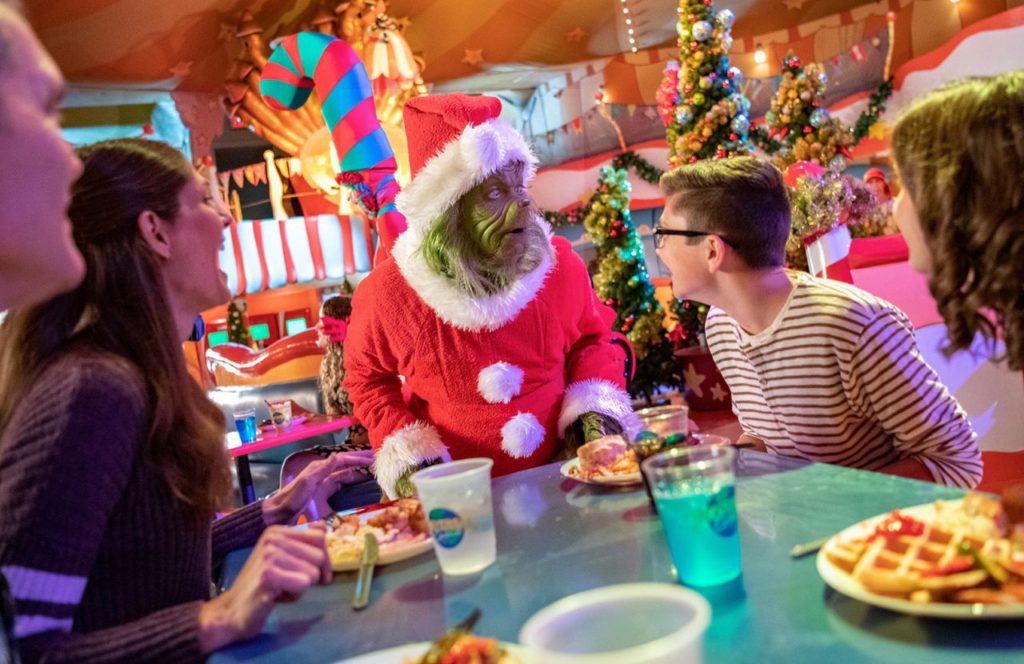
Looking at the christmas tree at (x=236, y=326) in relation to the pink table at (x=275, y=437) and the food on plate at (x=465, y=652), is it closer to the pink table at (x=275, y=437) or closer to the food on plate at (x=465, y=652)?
the pink table at (x=275, y=437)

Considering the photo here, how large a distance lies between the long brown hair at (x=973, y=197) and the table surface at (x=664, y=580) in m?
0.26

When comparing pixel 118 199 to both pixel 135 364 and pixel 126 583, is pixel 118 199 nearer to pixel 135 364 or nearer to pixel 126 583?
pixel 135 364

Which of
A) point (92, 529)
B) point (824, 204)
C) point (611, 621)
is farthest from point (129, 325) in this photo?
point (824, 204)

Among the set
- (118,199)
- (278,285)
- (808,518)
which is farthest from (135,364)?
(278,285)

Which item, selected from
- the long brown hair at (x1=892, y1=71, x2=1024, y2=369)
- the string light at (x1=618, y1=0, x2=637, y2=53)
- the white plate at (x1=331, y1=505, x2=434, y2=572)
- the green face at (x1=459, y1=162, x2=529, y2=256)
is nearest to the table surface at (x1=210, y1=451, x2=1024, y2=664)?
the white plate at (x1=331, y1=505, x2=434, y2=572)

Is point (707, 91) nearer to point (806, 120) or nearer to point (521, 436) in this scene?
point (806, 120)

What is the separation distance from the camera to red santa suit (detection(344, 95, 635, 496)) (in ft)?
7.66

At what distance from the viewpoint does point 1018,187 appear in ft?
3.28

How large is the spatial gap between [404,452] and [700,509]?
4.52 feet

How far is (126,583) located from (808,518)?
98 cm

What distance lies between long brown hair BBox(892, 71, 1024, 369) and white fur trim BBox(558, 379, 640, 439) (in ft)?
4.14

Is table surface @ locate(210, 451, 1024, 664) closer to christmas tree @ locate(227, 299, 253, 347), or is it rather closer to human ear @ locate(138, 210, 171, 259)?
human ear @ locate(138, 210, 171, 259)

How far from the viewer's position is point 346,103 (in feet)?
17.7

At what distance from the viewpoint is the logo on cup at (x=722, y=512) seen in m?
0.95
